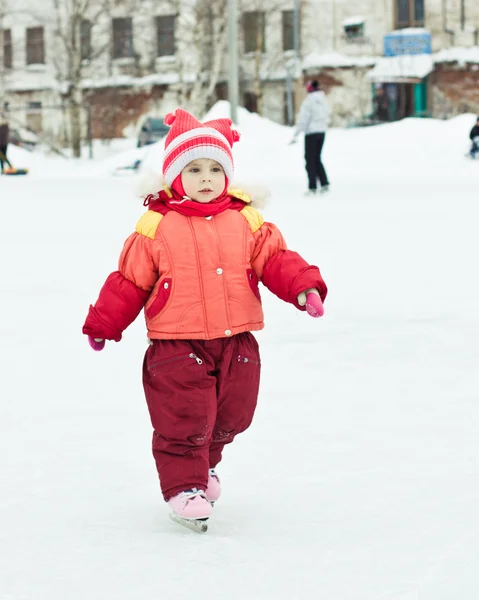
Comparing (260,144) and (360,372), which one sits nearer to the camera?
(360,372)

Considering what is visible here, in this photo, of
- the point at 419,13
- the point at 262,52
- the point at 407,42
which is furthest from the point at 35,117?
the point at 419,13

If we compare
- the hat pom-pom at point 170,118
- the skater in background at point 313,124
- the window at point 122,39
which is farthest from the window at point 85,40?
the hat pom-pom at point 170,118

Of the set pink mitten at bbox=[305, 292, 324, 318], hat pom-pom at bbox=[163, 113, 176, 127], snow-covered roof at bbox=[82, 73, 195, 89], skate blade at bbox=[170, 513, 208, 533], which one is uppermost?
hat pom-pom at bbox=[163, 113, 176, 127]

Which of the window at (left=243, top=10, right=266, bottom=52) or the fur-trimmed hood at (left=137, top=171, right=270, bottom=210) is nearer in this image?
the fur-trimmed hood at (left=137, top=171, right=270, bottom=210)

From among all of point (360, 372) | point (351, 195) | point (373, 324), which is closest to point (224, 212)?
point (360, 372)

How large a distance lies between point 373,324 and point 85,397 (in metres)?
2.01

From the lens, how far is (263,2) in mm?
39781

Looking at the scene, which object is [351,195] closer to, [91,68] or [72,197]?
[72,197]

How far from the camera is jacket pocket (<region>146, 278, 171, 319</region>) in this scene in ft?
9.18

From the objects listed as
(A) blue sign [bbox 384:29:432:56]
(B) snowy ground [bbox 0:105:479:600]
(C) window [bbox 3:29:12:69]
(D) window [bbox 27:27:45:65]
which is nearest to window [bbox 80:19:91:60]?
(D) window [bbox 27:27:45:65]

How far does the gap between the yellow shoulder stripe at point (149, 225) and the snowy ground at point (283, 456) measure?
1.56 ft

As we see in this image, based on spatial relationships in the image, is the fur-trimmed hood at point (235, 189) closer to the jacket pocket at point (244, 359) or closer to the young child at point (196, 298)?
the young child at point (196, 298)

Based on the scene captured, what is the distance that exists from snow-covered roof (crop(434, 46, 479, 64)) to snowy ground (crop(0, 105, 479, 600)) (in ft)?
102

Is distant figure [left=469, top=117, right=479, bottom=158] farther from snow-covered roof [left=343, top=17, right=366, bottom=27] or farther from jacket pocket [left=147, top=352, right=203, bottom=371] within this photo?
snow-covered roof [left=343, top=17, right=366, bottom=27]
